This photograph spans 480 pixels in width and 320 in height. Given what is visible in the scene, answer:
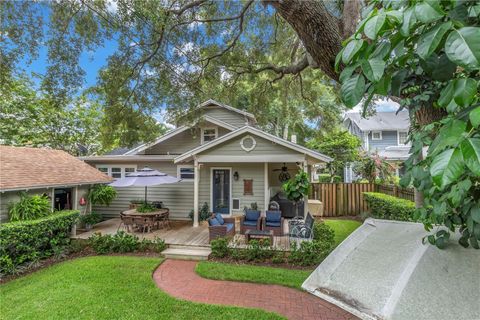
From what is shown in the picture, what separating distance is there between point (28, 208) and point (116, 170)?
18.2ft

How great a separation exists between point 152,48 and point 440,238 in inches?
291

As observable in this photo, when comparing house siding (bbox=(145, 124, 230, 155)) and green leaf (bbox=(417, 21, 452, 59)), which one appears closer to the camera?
green leaf (bbox=(417, 21, 452, 59))

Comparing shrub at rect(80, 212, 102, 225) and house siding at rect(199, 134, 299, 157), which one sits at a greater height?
house siding at rect(199, 134, 299, 157)

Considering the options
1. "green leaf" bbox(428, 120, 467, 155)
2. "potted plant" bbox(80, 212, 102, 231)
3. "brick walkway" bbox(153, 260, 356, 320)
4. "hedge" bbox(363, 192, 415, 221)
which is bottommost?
"brick walkway" bbox(153, 260, 356, 320)

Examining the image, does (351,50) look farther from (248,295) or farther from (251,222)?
(251,222)

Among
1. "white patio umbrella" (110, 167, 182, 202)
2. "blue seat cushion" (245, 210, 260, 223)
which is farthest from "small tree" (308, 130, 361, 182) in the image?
"white patio umbrella" (110, 167, 182, 202)

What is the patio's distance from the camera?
8.27 meters

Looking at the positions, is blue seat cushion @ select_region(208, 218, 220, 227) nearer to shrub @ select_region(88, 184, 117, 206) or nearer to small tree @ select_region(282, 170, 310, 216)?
small tree @ select_region(282, 170, 310, 216)

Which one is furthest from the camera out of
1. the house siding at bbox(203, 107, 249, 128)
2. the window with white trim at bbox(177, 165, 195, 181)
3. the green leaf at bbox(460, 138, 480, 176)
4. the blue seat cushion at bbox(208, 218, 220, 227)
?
the house siding at bbox(203, 107, 249, 128)

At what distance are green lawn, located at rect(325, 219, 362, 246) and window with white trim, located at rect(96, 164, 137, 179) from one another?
33.9ft

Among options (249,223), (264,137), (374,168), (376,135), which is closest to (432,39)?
(249,223)

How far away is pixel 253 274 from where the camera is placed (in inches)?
249

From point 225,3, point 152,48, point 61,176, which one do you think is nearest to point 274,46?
point 225,3

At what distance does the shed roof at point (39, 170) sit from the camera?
8.01m
